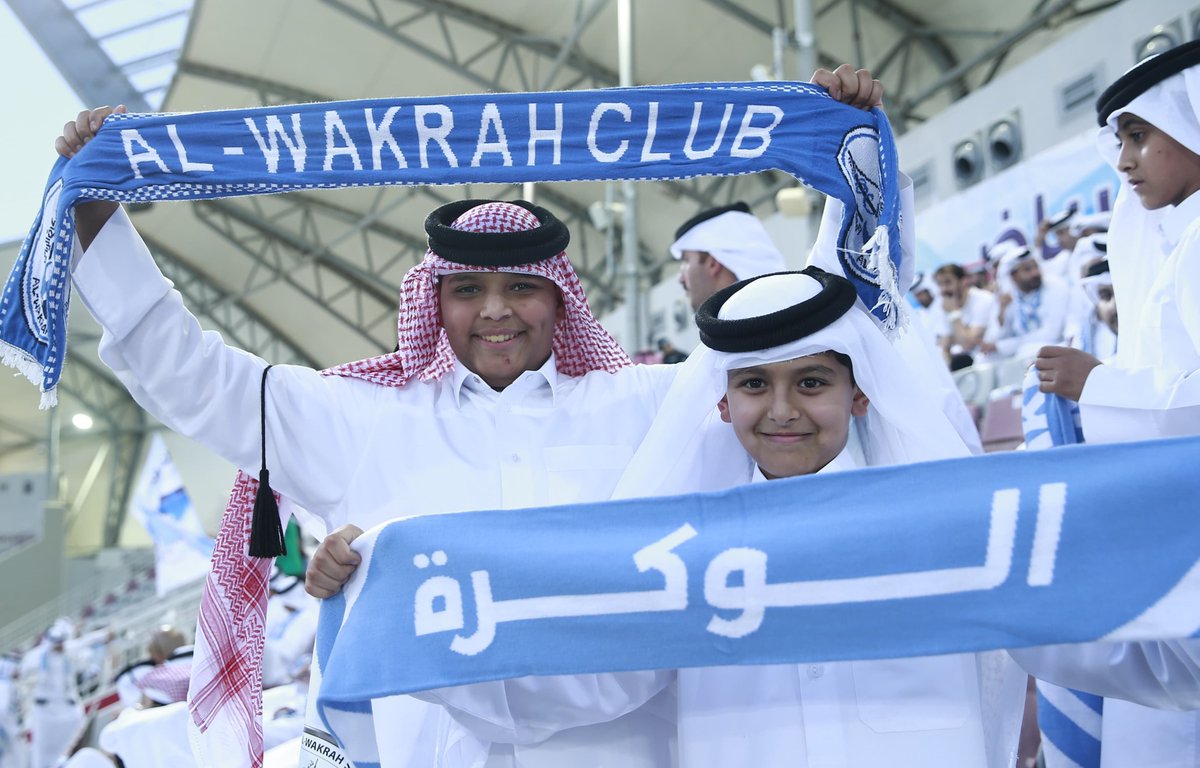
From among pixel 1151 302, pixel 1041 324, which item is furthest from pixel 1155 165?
pixel 1041 324

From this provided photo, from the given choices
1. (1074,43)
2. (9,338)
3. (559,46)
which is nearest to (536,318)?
(9,338)

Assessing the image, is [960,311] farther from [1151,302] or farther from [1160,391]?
[1160,391]

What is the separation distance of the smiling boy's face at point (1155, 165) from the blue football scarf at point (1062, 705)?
0.42 metres

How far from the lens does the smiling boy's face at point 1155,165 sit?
2.39m

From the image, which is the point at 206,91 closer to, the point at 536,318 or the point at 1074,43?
the point at 1074,43

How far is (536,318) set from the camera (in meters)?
2.26

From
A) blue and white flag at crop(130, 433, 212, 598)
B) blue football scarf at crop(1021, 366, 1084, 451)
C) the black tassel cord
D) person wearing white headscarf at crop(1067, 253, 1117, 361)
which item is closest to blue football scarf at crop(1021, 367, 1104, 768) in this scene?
blue football scarf at crop(1021, 366, 1084, 451)

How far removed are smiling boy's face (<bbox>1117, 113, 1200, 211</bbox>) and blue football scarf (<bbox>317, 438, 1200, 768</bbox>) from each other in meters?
1.10

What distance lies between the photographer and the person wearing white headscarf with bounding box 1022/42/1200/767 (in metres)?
2.18

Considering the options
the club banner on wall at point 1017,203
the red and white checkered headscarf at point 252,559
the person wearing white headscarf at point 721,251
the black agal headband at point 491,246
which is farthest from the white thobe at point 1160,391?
the club banner on wall at point 1017,203

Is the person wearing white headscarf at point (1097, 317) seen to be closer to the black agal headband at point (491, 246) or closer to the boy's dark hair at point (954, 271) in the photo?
the boy's dark hair at point (954, 271)

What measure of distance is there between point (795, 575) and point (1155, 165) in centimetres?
140

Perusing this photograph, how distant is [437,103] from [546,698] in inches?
45.2

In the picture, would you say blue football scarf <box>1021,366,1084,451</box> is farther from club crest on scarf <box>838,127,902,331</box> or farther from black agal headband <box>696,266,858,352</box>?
black agal headband <box>696,266,858,352</box>
